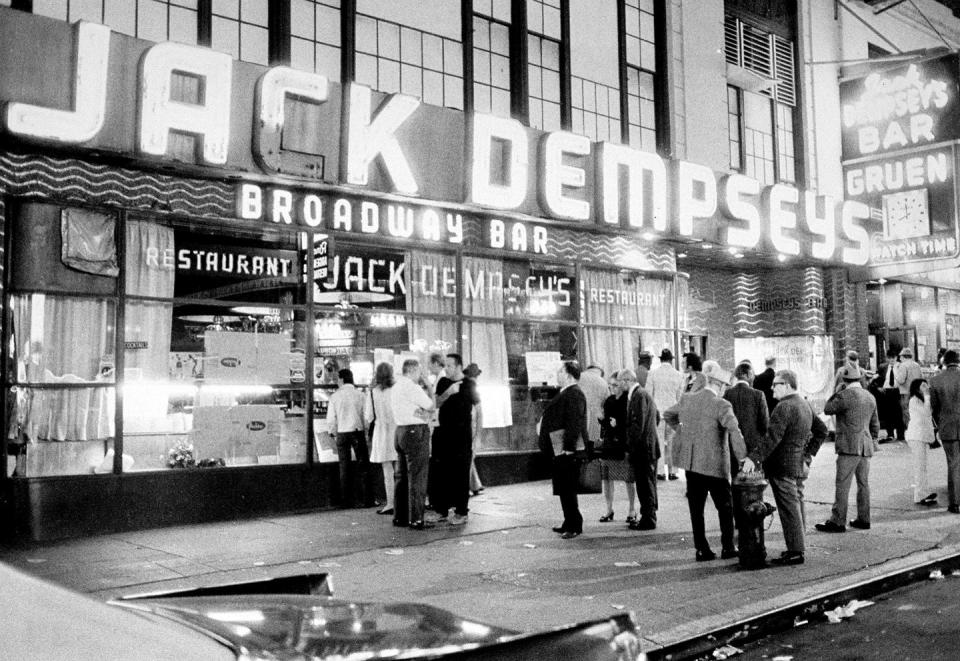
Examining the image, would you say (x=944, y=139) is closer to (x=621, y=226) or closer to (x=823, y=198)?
(x=823, y=198)

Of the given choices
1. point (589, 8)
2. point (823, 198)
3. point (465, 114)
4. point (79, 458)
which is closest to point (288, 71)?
point (465, 114)

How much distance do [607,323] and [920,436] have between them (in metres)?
5.51

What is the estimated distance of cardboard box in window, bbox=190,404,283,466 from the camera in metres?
11.0

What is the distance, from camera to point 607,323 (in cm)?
1535

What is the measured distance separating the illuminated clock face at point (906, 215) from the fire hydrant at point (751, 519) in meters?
12.4

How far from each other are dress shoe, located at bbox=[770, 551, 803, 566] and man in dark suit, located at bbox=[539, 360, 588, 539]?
216cm

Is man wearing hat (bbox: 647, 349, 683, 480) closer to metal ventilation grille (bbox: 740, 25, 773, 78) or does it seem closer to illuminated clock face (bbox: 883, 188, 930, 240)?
illuminated clock face (bbox: 883, 188, 930, 240)

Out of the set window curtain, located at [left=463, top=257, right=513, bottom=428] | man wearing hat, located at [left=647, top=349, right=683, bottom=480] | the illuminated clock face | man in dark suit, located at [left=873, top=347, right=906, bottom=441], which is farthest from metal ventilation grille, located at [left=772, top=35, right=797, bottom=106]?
window curtain, located at [left=463, top=257, right=513, bottom=428]

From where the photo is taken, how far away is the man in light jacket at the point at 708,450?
325 inches

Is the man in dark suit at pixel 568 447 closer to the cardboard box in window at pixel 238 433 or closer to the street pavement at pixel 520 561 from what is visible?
the street pavement at pixel 520 561

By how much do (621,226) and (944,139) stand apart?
795cm

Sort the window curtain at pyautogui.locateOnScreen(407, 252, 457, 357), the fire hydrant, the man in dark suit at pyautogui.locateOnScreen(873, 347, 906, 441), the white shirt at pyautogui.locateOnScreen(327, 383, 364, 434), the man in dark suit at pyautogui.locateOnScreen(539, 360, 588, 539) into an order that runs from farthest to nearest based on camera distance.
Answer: the man in dark suit at pyautogui.locateOnScreen(873, 347, 906, 441)
the window curtain at pyautogui.locateOnScreen(407, 252, 457, 357)
the white shirt at pyautogui.locateOnScreen(327, 383, 364, 434)
the man in dark suit at pyautogui.locateOnScreen(539, 360, 588, 539)
the fire hydrant

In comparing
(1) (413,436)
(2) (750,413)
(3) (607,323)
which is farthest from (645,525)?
(3) (607,323)

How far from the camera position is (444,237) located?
13.1m
